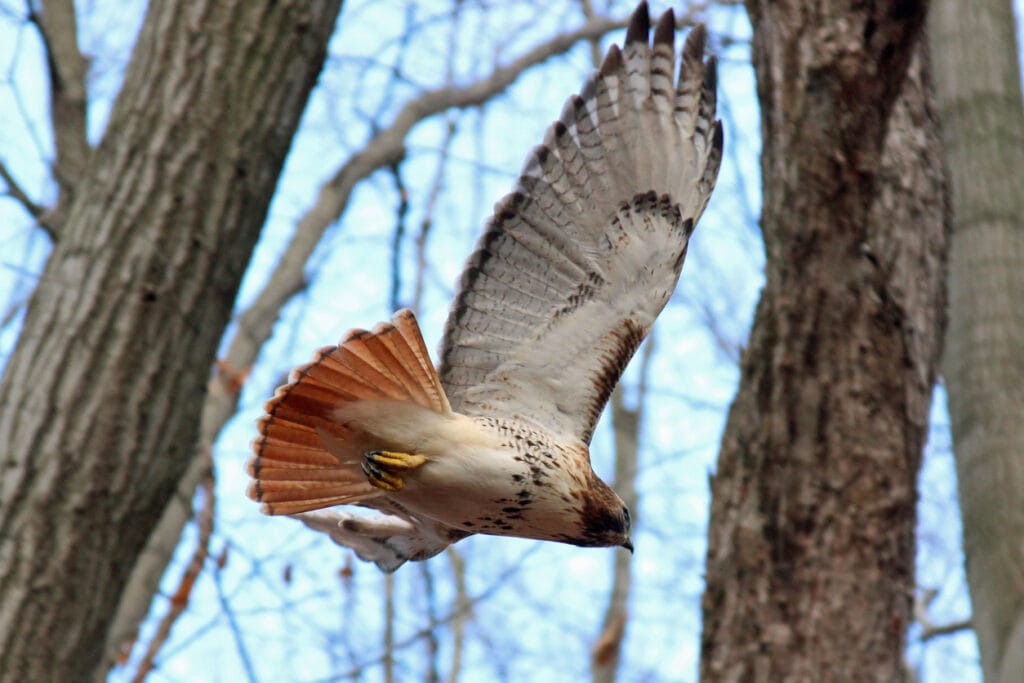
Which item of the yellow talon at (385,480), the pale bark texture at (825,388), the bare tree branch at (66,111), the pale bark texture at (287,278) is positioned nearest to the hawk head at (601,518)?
the yellow talon at (385,480)

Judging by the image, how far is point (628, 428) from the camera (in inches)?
432

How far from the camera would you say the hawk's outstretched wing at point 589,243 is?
3656mm

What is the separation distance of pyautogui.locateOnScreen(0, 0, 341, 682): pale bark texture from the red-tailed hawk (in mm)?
605

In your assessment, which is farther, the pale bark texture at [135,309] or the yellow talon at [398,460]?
the pale bark texture at [135,309]

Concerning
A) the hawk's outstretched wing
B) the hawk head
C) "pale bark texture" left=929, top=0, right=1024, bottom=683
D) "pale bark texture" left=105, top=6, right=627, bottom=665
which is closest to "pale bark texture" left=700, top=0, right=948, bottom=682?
"pale bark texture" left=929, top=0, right=1024, bottom=683

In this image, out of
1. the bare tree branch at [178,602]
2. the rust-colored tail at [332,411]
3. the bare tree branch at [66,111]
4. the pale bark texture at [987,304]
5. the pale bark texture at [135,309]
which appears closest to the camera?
the rust-colored tail at [332,411]

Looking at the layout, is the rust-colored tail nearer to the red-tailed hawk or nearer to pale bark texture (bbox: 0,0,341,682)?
the red-tailed hawk

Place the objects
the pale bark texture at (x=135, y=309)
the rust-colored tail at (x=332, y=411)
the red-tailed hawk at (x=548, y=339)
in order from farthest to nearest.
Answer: the pale bark texture at (x=135, y=309), the red-tailed hawk at (x=548, y=339), the rust-colored tail at (x=332, y=411)

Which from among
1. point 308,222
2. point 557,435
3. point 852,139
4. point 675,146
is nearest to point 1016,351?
point 852,139

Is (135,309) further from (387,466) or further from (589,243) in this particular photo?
(589,243)

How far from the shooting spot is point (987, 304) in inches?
186

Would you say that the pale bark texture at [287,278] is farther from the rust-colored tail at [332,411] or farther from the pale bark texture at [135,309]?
the rust-colored tail at [332,411]

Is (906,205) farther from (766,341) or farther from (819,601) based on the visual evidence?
(819,601)

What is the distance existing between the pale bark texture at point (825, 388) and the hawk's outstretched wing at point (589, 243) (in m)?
0.76
